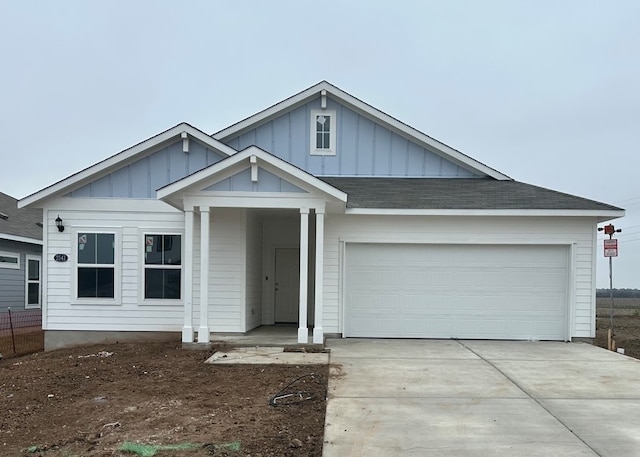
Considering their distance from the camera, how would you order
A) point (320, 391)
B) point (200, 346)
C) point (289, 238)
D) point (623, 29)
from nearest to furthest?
point (320, 391), point (200, 346), point (289, 238), point (623, 29)

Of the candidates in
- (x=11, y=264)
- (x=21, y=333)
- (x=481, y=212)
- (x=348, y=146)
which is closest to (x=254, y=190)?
(x=348, y=146)

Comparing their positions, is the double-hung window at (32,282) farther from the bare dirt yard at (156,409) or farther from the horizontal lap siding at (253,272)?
→ the horizontal lap siding at (253,272)

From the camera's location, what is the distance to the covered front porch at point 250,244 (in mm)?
9773

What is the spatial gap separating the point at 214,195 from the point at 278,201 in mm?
1197

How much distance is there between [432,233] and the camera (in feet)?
37.1

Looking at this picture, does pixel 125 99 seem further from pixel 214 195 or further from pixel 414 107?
pixel 214 195

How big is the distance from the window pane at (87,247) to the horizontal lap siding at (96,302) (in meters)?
0.13

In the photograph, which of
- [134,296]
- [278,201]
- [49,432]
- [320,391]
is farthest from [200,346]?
[49,432]

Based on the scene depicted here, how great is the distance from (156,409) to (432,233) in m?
7.09

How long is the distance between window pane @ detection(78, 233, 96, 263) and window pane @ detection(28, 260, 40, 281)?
26.6ft

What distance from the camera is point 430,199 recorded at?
37.3 feet

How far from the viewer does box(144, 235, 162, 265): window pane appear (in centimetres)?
1127

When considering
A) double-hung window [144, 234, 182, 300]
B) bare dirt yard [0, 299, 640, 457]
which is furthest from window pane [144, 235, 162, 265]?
bare dirt yard [0, 299, 640, 457]

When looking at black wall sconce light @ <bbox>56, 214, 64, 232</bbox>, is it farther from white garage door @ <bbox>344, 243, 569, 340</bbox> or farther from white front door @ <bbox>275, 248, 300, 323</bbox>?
white garage door @ <bbox>344, 243, 569, 340</bbox>
